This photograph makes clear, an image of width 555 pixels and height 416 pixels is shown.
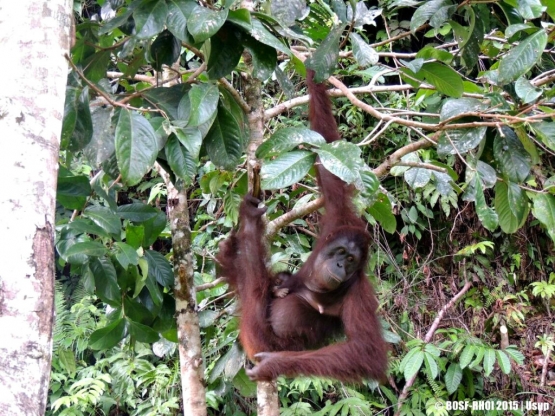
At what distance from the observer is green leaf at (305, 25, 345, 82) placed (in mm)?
2590

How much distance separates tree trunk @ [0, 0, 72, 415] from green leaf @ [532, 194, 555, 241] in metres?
1.99

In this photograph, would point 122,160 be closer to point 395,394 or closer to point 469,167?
point 469,167

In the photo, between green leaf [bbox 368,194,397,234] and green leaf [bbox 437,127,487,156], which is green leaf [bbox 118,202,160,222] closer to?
green leaf [bbox 368,194,397,234]

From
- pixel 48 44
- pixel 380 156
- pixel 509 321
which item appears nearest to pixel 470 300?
pixel 509 321

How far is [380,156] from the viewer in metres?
6.71

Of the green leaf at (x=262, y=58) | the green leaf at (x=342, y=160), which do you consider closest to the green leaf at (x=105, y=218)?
the green leaf at (x=262, y=58)

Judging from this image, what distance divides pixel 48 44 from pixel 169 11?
25.6 inches

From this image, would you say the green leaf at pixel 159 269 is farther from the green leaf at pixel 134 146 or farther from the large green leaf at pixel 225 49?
the large green leaf at pixel 225 49

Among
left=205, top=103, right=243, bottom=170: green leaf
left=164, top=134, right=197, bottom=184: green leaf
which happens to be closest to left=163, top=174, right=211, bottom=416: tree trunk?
left=205, top=103, right=243, bottom=170: green leaf

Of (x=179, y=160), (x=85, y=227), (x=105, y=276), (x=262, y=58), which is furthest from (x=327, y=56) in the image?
(x=105, y=276)

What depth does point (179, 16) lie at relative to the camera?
2.27 metres

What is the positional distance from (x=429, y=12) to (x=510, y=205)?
3.05 ft

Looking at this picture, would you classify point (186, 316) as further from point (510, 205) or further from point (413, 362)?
point (413, 362)

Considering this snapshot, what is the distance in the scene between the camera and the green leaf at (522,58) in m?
2.45
